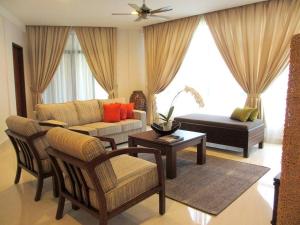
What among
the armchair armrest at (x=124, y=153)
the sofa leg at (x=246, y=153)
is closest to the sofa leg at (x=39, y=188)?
the armchair armrest at (x=124, y=153)

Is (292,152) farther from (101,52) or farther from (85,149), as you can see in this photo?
(101,52)

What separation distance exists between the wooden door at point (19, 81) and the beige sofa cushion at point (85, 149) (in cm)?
443

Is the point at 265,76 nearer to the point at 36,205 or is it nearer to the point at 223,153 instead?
the point at 223,153

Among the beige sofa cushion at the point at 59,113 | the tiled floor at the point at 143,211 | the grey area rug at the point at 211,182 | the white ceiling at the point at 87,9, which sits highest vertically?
the white ceiling at the point at 87,9

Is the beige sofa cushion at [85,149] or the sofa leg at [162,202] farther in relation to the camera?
the sofa leg at [162,202]

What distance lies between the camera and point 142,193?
219cm

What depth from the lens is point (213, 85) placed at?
5434 millimetres

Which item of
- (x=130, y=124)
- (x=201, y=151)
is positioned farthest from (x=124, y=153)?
(x=130, y=124)

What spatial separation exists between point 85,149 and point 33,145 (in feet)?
3.60

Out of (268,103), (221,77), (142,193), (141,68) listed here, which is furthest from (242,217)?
(141,68)

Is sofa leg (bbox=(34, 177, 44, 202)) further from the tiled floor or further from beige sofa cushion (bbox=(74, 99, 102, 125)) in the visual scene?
beige sofa cushion (bbox=(74, 99, 102, 125))

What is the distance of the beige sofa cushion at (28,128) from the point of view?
8.46ft

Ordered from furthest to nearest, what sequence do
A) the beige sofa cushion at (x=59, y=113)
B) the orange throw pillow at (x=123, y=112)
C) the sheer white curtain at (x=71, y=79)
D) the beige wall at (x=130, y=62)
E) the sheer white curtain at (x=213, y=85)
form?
the beige wall at (x=130, y=62) → the sheer white curtain at (x=71, y=79) → the orange throw pillow at (x=123, y=112) → the sheer white curtain at (x=213, y=85) → the beige sofa cushion at (x=59, y=113)

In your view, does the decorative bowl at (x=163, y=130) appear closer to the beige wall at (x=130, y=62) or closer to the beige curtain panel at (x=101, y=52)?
the beige curtain panel at (x=101, y=52)
